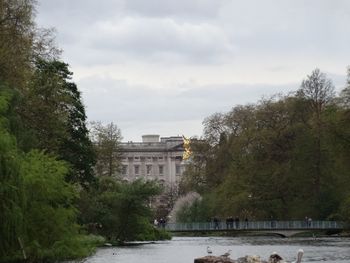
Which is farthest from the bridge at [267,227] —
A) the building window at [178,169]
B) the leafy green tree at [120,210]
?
the building window at [178,169]

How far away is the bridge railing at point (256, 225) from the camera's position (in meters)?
83.9

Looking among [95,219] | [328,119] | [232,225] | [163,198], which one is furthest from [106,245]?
[163,198]

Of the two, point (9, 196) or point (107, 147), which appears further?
point (107, 147)

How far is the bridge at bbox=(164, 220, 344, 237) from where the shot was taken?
84.0 m

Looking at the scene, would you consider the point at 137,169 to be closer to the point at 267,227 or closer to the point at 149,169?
the point at 149,169

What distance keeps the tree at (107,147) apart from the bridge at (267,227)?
1175 cm

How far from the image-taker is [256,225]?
9012 cm

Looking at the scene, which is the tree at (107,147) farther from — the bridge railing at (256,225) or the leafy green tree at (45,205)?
the leafy green tree at (45,205)

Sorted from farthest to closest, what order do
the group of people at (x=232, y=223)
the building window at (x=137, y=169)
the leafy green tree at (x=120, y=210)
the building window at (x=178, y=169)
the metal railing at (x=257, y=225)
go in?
the building window at (x=178, y=169)
the building window at (x=137, y=169)
the group of people at (x=232, y=223)
the metal railing at (x=257, y=225)
the leafy green tree at (x=120, y=210)

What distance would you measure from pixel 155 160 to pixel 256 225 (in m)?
100

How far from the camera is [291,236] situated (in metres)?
87.9

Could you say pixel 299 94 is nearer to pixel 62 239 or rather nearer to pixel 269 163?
pixel 269 163

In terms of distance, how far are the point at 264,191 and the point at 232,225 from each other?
4985 millimetres

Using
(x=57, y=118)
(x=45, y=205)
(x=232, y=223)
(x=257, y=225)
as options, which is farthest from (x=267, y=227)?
(x=45, y=205)
